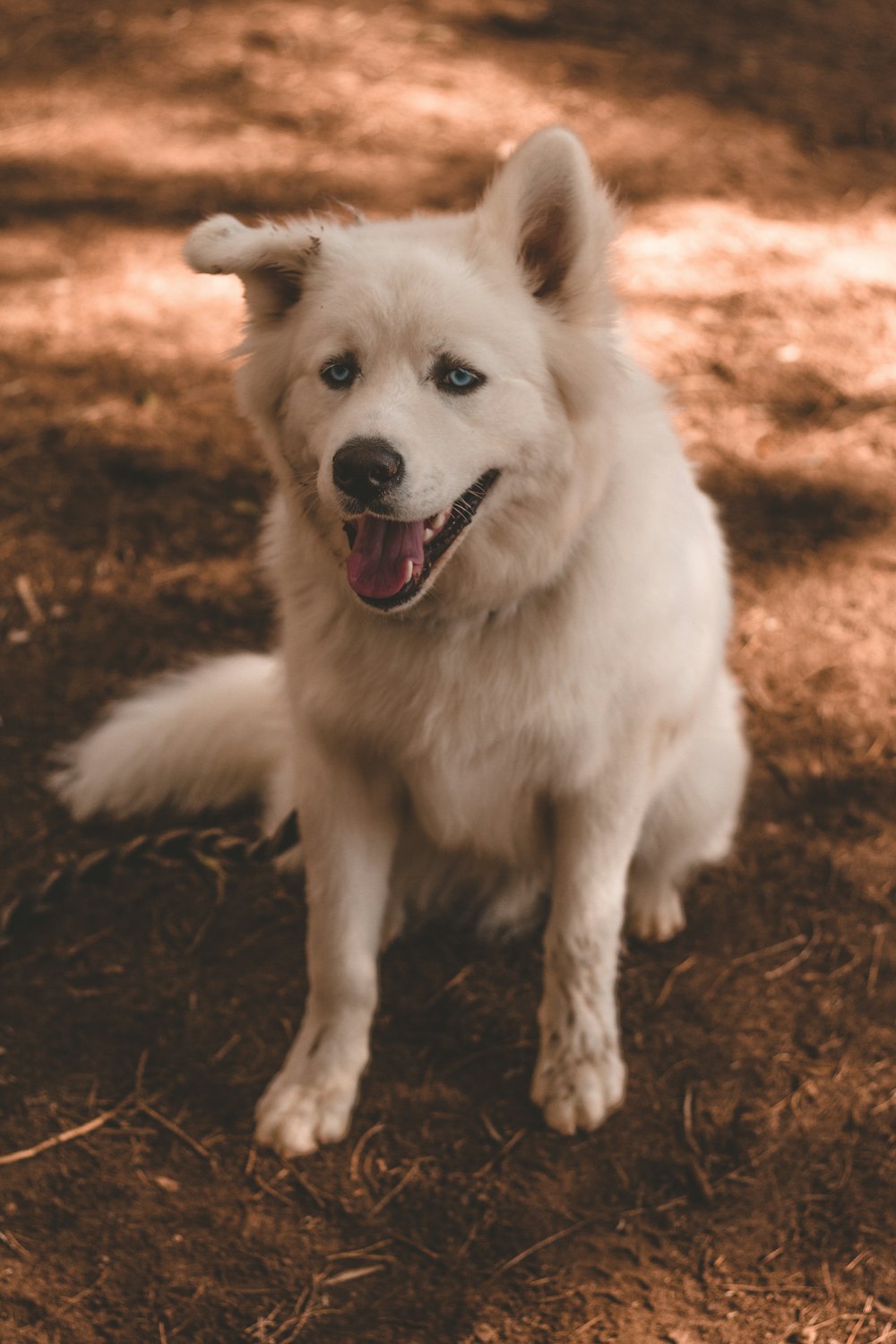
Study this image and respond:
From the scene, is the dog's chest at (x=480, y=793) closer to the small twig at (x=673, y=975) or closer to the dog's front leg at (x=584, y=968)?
the dog's front leg at (x=584, y=968)

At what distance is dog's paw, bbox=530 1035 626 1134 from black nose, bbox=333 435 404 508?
1.27 m

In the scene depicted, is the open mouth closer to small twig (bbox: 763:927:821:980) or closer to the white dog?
the white dog

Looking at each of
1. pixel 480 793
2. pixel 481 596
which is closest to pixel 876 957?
pixel 480 793

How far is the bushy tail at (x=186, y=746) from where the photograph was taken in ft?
10.1

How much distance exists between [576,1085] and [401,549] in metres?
1.18

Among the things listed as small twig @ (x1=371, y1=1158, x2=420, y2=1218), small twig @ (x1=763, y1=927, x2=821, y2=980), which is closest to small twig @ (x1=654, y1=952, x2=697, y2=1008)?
small twig @ (x1=763, y1=927, x2=821, y2=980)

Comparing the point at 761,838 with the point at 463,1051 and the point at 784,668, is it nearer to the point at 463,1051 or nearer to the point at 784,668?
the point at 784,668

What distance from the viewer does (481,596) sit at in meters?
2.27

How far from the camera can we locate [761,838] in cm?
319

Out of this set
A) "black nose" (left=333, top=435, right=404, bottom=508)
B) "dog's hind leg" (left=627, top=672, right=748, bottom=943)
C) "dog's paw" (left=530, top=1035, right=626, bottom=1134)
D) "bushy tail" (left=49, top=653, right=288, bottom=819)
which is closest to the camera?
"black nose" (left=333, top=435, right=404, bottom=508)

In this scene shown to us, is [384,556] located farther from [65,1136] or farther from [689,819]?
[65,1136]

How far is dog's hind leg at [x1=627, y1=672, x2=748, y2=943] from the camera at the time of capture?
2.82 m

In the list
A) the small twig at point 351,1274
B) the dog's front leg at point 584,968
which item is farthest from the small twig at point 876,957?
the small twig at point 351,1274

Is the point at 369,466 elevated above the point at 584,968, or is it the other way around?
the point at 369,466
